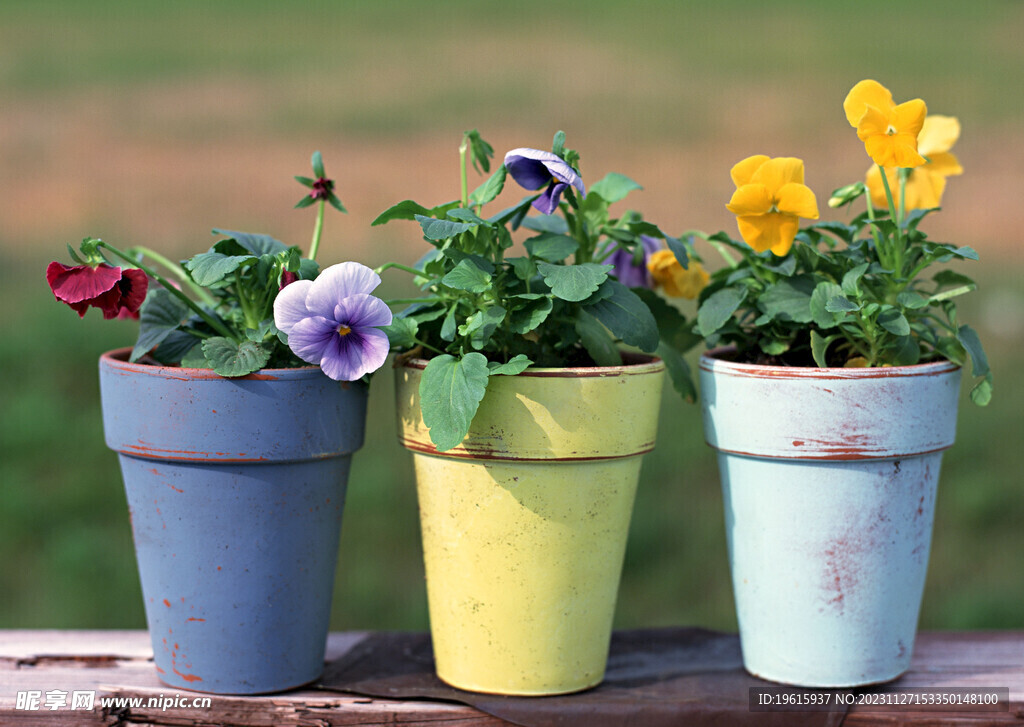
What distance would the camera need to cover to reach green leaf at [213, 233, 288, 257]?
4.38ft

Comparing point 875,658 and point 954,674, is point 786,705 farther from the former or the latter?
point 954,674

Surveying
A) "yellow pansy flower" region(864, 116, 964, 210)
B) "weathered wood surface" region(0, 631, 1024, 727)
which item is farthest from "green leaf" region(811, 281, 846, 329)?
"weathered wood surface" region(0, 631, 1024, 727)

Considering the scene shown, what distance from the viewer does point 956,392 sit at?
137 cm

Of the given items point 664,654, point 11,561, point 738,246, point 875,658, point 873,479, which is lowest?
point 11,561

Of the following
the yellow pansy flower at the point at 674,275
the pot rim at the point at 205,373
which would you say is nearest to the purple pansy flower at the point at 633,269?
the yellow pansy flower at the point at 674,275

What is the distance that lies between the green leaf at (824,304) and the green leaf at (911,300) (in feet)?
0.25

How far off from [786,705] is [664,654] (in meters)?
0.23

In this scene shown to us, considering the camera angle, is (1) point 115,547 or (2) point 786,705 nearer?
(2) point 786,705

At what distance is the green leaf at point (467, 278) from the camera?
1244 mm

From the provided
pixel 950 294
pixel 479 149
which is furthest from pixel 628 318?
pixel 950 294

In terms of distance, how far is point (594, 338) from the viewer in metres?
1.33

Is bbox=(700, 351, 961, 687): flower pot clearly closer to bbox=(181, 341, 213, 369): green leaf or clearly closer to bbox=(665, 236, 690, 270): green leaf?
bbox=(665, 236, 690, 270): green leaf

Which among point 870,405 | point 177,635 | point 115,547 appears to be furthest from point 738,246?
point 115,547

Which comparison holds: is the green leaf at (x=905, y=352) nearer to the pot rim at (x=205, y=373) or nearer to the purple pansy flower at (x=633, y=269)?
the purple pansy flower at (x=633, y=269)
